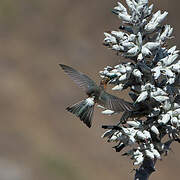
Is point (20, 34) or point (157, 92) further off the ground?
point (20, 34)

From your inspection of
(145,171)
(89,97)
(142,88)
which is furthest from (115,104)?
(145,171)

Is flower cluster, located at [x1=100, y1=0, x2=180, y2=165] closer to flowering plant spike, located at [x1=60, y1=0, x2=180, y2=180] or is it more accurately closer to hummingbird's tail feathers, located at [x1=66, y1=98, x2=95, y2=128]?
flowering plant spike, located at [x1=60, y1=0, x2=180, y2=180]

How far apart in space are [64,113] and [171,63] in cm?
1720

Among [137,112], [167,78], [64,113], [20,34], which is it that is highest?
[20,34]

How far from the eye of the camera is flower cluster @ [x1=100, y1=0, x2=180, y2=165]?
17.2ft

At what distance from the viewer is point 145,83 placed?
5.25 m

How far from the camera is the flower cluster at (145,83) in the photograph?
5.24 metres

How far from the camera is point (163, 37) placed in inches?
213

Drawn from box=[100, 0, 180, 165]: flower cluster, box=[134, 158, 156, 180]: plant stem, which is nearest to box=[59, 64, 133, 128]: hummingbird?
box=[100, 0, 180, 165]: flower cluster

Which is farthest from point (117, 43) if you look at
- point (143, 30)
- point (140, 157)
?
point (140, 157)

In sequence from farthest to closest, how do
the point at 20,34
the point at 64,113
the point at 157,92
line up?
the point at 20,34 → the point at 64,113 → the point at 157,92

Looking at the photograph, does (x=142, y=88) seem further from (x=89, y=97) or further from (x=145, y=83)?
(x=89, y=97)

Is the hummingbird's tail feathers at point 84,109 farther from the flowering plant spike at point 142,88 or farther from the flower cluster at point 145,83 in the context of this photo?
the flower cluster at point 145,83

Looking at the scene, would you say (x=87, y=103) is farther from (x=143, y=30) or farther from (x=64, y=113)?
(x=64, y=113)
